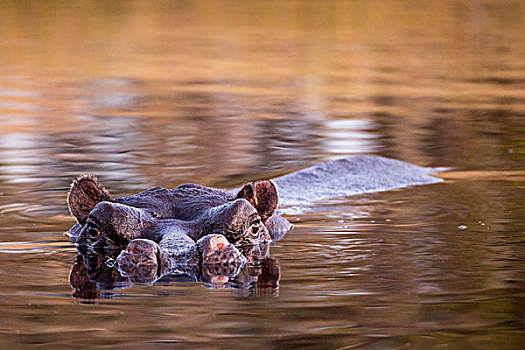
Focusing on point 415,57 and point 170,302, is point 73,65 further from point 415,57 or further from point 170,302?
point 170,302

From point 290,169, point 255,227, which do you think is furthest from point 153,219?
point 290,169

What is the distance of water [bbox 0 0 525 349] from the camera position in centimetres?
552

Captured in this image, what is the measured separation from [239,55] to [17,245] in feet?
64.1

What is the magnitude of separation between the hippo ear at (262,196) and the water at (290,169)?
0.91 feet

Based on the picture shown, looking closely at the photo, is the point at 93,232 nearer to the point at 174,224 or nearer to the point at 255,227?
the point at 174,224

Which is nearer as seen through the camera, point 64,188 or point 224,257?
point 224,257

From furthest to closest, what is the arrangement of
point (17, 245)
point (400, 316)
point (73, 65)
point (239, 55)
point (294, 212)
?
point (239, 55)
point (73, 65)
point (294, 212)
point (17, 245)
point (400, 316)

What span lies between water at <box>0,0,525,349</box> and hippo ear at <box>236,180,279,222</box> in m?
0.28

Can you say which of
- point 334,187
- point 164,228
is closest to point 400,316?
point 164,228

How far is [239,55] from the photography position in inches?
1053

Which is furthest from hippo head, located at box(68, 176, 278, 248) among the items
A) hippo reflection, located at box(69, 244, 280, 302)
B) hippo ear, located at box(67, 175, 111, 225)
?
hippo reflection, located at box(69, 244, 280, 302)

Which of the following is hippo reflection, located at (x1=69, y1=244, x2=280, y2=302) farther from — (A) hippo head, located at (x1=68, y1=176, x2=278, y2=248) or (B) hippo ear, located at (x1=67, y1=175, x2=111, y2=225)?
(B) hippo ear, located at (x1=67, y1=175, x2=111, y2=225)

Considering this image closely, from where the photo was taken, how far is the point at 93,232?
7.16 meters

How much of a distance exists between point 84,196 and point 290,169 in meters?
3.88
